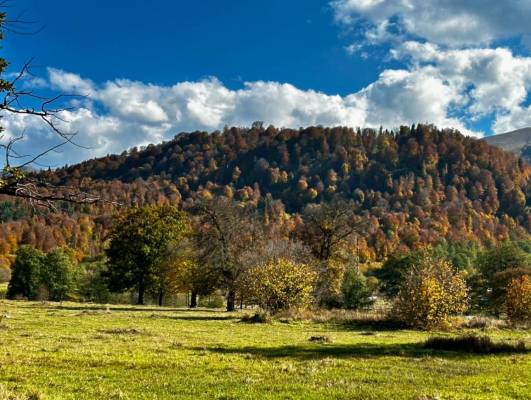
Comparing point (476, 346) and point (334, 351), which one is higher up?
point (476, 346)

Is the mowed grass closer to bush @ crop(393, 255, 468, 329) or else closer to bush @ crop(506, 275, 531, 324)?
bush @ crop(393, 255, 468, 329)

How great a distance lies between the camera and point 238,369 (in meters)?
15.8

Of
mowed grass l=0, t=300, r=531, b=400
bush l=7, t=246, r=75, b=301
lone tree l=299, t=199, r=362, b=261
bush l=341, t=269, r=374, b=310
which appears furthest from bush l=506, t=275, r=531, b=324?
bush l=7, t=246, r=75, b=301

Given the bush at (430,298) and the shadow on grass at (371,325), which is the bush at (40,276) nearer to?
the shadow on grass at (371,325)

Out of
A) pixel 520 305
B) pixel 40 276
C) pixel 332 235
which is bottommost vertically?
pixel 520 305

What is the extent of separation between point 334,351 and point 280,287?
73.9 ft

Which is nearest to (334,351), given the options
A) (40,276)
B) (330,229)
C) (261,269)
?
(261,269)

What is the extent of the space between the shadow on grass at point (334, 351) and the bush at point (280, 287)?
67.1 ft

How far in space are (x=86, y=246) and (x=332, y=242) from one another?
137 m

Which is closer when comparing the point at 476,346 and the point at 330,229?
the point at 476,346

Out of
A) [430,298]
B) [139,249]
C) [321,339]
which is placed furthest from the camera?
[139,249]

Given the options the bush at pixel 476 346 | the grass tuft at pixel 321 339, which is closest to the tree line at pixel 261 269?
the bush at pixel 476 346

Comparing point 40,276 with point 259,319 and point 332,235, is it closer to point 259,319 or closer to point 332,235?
point 332,235

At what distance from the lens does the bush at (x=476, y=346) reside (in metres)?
21.8
